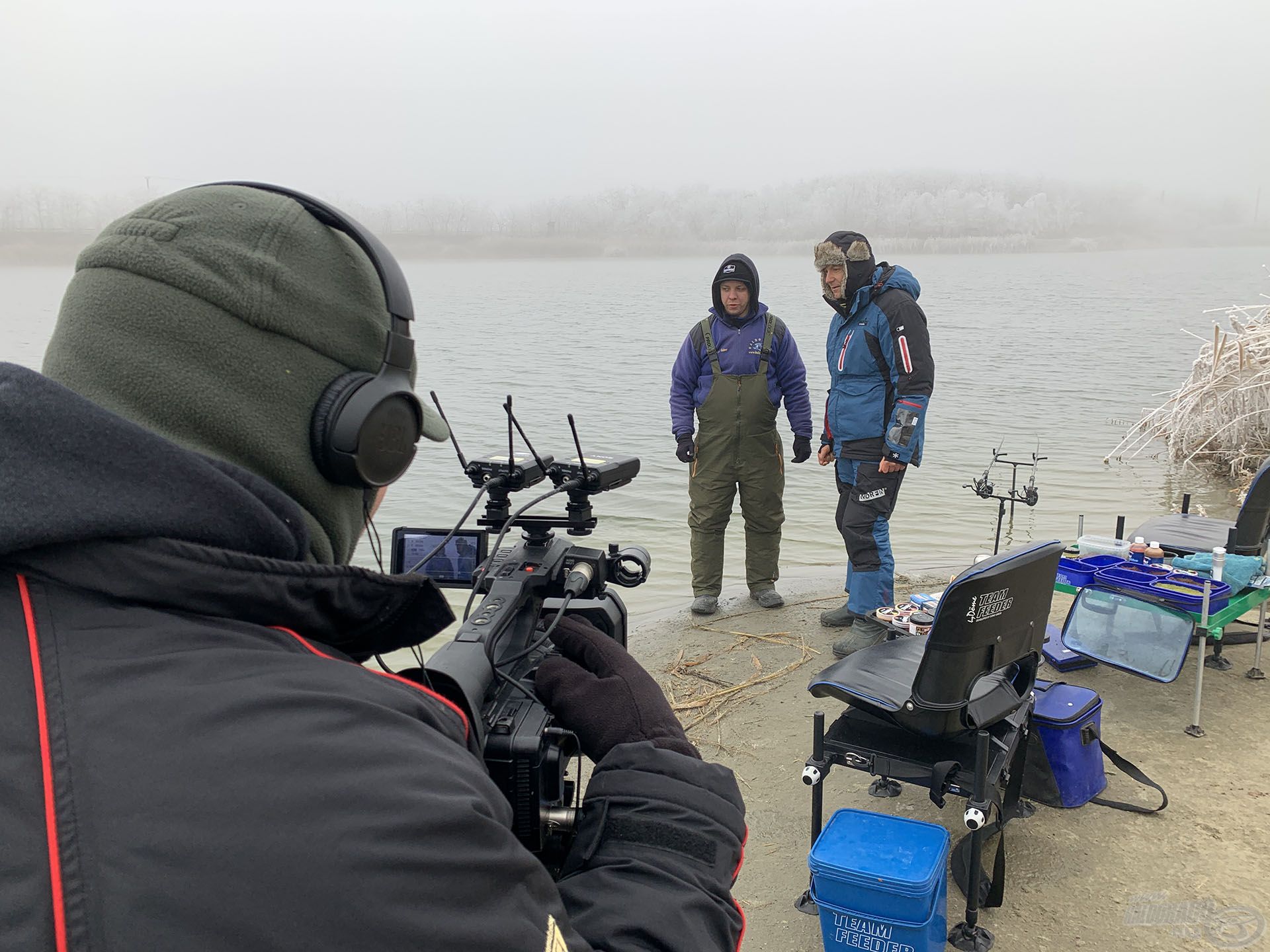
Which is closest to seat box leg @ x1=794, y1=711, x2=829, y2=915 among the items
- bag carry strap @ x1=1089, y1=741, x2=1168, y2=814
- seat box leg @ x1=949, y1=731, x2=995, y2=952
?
seat box leg @ x1=949, y1=731, x2=995, y2=952

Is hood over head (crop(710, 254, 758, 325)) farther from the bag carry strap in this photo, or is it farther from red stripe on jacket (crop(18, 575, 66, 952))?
red stripe on jacket (crop(18, 575, 66, 952))

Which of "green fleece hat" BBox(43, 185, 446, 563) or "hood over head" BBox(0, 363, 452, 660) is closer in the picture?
"hood over head" BBox(0, 363, 452, 660)

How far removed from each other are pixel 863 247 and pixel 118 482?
4624 mm

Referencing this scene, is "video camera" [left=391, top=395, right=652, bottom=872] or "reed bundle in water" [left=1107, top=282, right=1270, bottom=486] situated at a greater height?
"video camera" [left=391, top=395, right=652, bottom=872]

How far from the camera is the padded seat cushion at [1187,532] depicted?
14.6 ft

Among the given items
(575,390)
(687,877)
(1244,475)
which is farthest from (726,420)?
(575,390)

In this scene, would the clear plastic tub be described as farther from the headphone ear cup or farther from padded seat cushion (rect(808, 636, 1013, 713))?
the headphone ear cup

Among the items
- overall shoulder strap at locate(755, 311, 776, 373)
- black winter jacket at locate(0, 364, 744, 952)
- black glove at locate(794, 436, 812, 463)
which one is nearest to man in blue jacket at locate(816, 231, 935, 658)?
overall shoulder strap at locate(755, 311, 776, 373)

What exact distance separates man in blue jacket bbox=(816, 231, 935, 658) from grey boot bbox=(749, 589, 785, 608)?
2.61 ft

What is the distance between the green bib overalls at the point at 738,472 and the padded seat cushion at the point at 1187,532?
203cm

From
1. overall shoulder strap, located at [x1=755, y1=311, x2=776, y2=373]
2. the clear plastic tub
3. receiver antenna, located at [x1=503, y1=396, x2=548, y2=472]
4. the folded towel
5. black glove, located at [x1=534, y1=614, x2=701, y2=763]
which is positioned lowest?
the clear plastic tub

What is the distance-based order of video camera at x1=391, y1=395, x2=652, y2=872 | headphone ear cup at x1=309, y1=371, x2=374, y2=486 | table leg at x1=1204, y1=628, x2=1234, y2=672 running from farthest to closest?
table leg at x1=1204, y1=628, x2=1234, y2=672
video camera at x1=391, y1=395, x2=652, y2=872
headphone ear cup at x1=309, y1=371, x2=374, y2=486

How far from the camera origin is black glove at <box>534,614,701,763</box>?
1.21 metres

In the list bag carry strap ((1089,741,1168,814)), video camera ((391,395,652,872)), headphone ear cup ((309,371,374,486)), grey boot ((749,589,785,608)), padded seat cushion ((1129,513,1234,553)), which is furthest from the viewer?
grey boot ((749,589,785,608))
